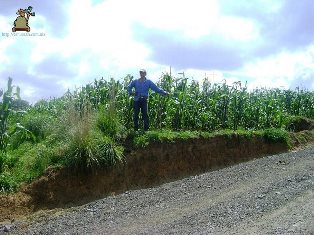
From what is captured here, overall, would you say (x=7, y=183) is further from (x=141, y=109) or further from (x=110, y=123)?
(x=141, y=109)

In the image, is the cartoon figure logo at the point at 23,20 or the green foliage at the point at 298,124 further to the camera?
the green foliage at the point at 298,124

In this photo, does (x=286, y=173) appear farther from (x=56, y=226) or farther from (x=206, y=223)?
(x=56, y=226)

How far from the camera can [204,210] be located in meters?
9.30

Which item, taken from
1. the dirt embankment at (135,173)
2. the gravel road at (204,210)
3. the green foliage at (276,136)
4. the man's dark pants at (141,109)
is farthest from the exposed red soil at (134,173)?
the green foliage at (276,136)

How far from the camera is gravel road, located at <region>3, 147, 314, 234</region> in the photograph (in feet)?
27.1

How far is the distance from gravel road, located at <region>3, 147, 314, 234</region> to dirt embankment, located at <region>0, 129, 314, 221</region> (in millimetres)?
719

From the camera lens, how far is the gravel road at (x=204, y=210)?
27.1ft

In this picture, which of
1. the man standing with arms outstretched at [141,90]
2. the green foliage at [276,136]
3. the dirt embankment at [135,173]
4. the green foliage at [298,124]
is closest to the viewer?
the dirt embankment at [135,173]

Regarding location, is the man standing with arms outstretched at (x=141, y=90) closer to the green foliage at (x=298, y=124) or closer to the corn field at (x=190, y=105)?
the corn field at (x=190, y=105)

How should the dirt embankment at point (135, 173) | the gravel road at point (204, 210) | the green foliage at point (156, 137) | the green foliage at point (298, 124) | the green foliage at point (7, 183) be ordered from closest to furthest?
the gravel road at point (204, 210)
the green foliage at point (7, 183)
the dirt embankment at point (135, 173)
the green foliage at point (156, 137)
the green foliage at point (298, 124)

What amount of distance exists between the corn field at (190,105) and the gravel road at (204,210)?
10.7ft

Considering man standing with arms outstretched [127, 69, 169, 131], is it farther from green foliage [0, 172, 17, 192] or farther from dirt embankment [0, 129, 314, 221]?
green foliage [0, 172, 17, 192]

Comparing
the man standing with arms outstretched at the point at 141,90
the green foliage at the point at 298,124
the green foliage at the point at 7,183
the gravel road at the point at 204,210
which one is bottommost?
the gravel road at the point at 204,210

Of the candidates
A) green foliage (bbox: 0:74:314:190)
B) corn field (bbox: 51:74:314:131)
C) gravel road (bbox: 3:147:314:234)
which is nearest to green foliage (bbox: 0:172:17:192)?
green foliage (bbox: 0:74:314:190)
